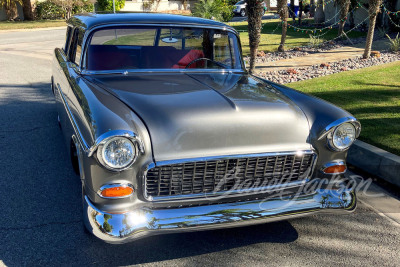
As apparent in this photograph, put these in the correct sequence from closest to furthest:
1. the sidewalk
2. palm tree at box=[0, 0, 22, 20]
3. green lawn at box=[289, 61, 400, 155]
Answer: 1. green lawn at box=[289, 61, 400, 155]
2. the sidewalk
3. palm tree at box=[0, 0, 22, 20]

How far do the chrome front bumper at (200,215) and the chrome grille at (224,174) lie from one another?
0.12 metres

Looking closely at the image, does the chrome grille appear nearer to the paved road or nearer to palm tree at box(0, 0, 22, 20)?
the paved road

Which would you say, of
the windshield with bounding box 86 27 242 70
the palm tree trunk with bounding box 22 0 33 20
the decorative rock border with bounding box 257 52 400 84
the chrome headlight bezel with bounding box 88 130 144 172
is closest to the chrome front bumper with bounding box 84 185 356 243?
the chrome headlight bezel with bounding box 88 130 144 172

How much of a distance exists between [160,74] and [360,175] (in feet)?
7.43

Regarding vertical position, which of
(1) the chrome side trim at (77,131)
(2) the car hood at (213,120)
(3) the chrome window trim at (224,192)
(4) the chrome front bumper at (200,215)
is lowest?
(4) the chrome front bumper at (200,215)

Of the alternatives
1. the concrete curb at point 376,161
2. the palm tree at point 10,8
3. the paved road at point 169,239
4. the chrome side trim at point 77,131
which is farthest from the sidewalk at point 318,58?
the palm tree at point 10,8

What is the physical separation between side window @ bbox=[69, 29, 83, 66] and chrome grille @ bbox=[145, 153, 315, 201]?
172 cm

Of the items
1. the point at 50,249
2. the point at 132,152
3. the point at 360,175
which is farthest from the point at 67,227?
the point at 360,175

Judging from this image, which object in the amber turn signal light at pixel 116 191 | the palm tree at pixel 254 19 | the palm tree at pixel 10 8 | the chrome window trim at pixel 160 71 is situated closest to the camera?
the amber turn signal light at pixel 116 191

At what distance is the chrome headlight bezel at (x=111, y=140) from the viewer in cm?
239

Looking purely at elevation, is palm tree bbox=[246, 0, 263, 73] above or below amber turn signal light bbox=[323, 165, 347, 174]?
above

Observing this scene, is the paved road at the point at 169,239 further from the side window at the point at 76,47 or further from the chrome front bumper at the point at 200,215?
the side window at the point at 76,47

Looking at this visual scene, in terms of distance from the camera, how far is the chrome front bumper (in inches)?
97.0

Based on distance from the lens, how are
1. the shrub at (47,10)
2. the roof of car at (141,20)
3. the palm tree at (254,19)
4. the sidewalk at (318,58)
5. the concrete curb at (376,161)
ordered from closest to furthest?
the roof of car at (141,20) → the concrete curb at (376,161) → the palm tree at (254,19) → the sidewalk at (318,58) → the shrub at (47,10)
